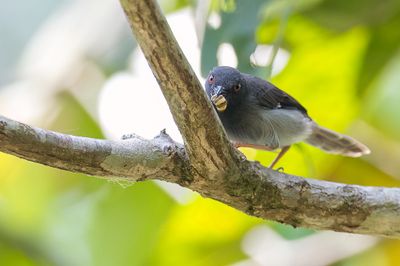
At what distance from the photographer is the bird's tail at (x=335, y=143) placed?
4.70 metres

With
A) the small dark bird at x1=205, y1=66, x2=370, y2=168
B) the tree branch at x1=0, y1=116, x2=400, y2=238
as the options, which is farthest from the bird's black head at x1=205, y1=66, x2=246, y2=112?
the tree branch at x1=0, y1=116, x2=400, y2=238

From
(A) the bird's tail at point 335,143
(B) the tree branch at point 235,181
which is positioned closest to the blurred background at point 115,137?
(A) the bird's tail at point 335,143

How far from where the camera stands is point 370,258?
15.2ft

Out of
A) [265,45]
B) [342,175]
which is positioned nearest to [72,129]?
[265,45]

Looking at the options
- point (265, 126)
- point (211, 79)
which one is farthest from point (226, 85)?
point (265, 126)

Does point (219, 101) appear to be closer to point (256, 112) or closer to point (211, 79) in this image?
point (211, 79)

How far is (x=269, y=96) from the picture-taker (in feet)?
14.1

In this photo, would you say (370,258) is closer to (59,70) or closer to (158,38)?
(59,70)

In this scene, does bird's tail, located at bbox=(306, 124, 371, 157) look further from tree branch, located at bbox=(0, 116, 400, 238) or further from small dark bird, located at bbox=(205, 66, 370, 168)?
tree branch, located at bbox=(0, 116, 400, 238)

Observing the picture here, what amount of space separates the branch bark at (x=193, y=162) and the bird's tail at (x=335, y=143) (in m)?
1.40

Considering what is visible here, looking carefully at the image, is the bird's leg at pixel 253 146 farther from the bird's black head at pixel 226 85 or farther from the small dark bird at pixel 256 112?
the bird's black head at pixel 226 85

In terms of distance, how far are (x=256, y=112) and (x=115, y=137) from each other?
1019mm

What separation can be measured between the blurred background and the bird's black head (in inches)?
21.7

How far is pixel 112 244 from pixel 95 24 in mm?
1520
